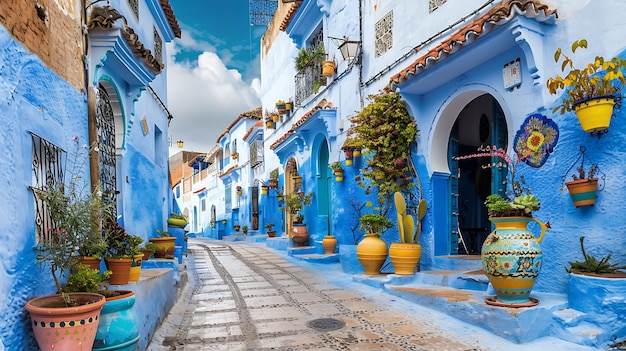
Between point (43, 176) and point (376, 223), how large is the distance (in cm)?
574

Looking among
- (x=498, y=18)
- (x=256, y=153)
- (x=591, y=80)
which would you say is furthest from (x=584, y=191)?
(x=256, y=153)

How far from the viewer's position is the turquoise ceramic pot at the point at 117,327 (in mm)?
3412

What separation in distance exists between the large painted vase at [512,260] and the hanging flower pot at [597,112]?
1196 mm

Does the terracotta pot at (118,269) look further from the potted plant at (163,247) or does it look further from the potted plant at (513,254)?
the potted plant at (513,254)

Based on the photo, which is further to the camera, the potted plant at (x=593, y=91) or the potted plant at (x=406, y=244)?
the potted plant at (x=406, y=244)

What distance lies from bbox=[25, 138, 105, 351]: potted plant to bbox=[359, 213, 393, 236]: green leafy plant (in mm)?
5133

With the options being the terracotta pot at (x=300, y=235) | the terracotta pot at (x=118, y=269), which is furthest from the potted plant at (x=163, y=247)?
the terracotta pot at (x=300, y=235)

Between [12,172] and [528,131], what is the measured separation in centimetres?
567

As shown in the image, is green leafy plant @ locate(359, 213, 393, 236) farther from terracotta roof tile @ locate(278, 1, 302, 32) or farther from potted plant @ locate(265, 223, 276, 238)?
potted plant @ locate(265, 223, 276, 238)

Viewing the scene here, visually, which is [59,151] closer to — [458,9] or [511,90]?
[511,90]

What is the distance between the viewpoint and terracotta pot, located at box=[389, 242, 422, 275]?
23.0ft

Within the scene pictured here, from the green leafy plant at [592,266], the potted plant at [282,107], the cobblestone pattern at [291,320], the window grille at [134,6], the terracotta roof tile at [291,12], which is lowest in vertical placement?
the cobblestone pattern at [291,320]

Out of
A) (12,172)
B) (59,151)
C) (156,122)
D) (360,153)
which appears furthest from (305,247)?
(12,172)

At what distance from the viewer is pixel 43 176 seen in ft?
12.3
